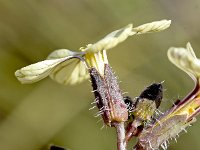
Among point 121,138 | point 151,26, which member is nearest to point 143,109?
point 121,138

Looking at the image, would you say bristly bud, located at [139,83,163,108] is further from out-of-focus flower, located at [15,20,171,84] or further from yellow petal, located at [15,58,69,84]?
yellow petal, located at [15,58,69,84]

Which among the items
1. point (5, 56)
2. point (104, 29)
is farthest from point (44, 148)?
point (104, 29)

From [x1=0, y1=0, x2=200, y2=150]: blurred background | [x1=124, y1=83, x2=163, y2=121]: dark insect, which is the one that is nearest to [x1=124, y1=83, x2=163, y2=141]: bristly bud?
[x1=124, y1=83, x2=163, y2=121]: dark insect

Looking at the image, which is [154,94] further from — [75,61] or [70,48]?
[70,48]

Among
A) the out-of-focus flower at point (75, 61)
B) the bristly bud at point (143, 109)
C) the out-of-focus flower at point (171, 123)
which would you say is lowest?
the out-of-focus flower at point (171, 123)

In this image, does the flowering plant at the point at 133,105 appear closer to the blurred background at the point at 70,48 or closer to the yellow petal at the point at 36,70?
the yellow petal at the point at 36,70

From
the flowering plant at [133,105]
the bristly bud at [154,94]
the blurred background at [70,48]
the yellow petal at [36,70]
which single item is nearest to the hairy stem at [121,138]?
the flowering plant at [133,105]
